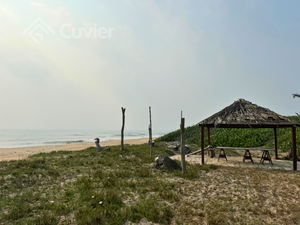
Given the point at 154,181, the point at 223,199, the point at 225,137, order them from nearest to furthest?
the point at 223,199, the point at 154,181, the point at 225,137

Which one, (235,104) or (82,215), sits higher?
(235,104)

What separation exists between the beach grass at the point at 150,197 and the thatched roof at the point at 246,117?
271 centimetres

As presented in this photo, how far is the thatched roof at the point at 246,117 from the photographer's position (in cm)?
975

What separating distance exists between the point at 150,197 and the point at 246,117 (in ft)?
25.2

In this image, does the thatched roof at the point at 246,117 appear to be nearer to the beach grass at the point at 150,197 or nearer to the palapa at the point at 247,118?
the palapa at the point at 247,118

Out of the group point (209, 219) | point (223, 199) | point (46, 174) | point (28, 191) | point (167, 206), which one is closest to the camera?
point (209, 219)

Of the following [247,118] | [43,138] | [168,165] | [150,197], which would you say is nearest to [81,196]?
[150,197]

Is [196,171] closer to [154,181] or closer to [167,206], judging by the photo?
[154,181]

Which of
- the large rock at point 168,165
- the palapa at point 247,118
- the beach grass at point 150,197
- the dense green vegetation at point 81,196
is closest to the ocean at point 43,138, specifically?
the dense green vegetation at point 81,196

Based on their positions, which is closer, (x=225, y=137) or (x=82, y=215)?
(x=82, y=215)

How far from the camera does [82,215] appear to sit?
188 inches

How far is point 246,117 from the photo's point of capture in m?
10.5

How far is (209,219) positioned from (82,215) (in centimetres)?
337

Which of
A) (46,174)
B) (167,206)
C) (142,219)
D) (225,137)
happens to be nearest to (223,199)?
(167,206)
